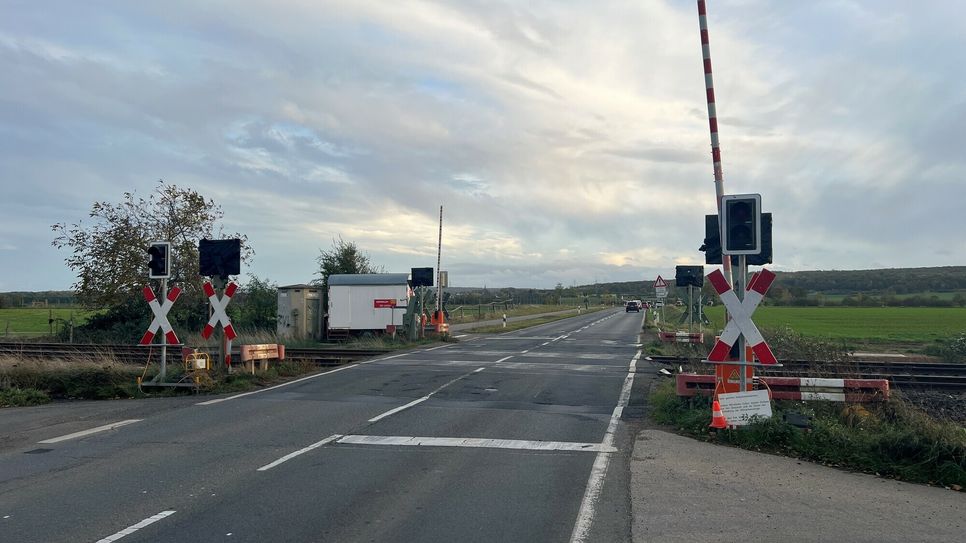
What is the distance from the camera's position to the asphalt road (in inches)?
245

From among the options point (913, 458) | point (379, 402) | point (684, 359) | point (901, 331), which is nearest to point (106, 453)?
point (379, 402)

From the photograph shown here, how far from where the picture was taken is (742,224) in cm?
998

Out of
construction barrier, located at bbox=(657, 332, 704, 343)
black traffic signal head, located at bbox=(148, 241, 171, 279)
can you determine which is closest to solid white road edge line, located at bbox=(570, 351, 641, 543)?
black traffic signal head, located at bbox=(148, 241, 171, 279)

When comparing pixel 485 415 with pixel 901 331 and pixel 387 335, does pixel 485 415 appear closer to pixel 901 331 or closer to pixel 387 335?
pixel 387 335

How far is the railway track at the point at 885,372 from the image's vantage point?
1435 cm

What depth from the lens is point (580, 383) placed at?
16.2 m

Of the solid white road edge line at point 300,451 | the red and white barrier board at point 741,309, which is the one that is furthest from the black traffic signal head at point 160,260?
the red and white barrier board at point 741,309

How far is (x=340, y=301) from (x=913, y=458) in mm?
27316

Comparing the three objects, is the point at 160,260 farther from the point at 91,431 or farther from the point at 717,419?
the point at 717,419

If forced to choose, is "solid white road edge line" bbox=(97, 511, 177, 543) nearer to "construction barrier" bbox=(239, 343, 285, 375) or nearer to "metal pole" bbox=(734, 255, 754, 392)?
"metal pole" bbox=(734, 255, 754, 392)

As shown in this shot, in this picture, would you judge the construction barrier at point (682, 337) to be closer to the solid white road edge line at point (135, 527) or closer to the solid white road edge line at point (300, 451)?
the solid white road edge line at point (300, 451)

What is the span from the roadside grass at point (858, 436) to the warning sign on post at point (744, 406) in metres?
0.12

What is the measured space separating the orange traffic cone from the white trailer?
23651 mm

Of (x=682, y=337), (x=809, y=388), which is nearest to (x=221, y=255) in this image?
(x=809, y=388)
